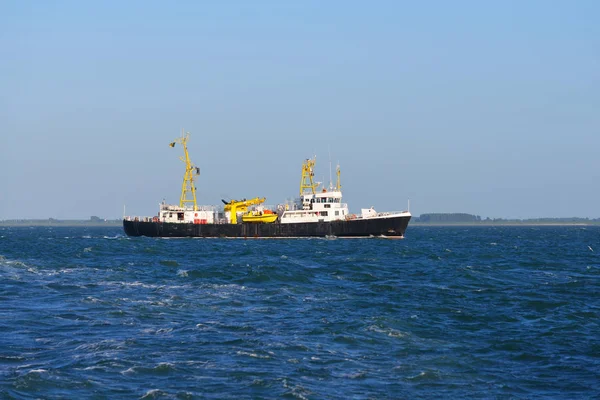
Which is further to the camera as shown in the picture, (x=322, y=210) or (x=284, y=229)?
(x=284, y=229)

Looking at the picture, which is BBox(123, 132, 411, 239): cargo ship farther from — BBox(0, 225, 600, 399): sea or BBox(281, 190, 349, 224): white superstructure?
BBox(0, 225, 600, 399): sea

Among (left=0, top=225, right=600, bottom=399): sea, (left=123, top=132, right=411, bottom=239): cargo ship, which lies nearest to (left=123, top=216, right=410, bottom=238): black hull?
(left=123, top=132, right=411, bottom=239): cargo ship

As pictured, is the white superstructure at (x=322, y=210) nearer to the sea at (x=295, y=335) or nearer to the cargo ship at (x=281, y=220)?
the cargo ship at (x=281, y=220)

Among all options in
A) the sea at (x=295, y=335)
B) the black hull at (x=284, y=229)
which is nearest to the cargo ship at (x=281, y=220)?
A: the black hull at (x=284, y=229)

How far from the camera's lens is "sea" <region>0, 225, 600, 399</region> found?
20.2m

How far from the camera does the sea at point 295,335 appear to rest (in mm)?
20172

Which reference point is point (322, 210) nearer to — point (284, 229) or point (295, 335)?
point (284, 229)

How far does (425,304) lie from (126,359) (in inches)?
712

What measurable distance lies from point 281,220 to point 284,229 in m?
1.57

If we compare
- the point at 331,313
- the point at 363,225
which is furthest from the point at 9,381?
the point at 363,225

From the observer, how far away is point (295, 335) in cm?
2736

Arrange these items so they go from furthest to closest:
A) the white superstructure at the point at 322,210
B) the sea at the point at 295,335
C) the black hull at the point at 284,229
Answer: the white superstructure at the point at 322,210, the black hull at the point at 284,229, the sea at the point at 295,335

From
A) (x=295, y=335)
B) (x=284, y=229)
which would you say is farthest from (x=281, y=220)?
(x=295, y=335)

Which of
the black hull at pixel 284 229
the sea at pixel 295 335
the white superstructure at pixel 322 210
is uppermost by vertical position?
the white superstructure at pixel 322 210
